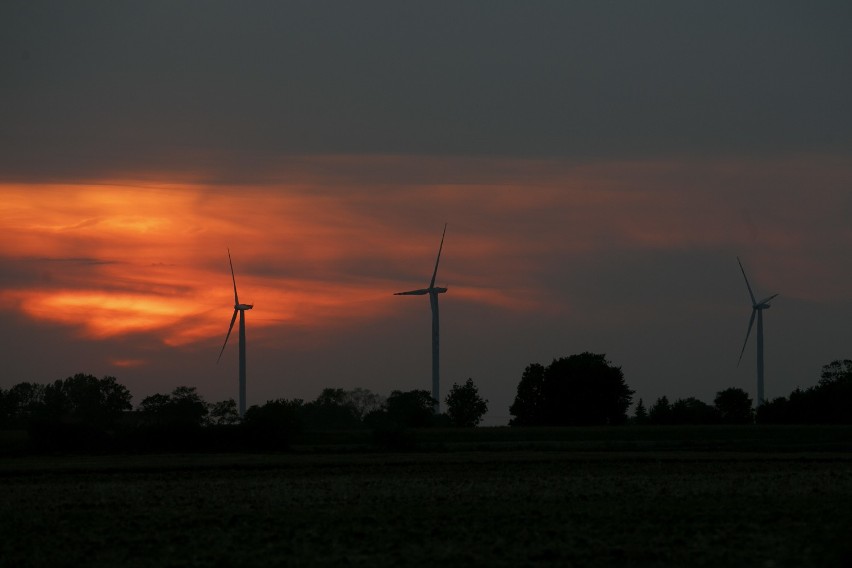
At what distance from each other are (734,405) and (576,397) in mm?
22648

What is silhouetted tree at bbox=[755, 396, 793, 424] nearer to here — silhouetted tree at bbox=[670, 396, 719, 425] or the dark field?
silhouetted tree at bbox=[670, 396, 719, 425]

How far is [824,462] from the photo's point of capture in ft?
251

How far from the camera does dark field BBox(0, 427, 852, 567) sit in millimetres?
32531

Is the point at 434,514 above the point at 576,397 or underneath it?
underneath

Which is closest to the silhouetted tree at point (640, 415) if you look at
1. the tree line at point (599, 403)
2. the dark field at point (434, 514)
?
the tree line at point (599, 403)

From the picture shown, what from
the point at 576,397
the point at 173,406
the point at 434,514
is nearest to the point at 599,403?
the point at 576,397

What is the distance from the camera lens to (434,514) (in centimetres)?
4262

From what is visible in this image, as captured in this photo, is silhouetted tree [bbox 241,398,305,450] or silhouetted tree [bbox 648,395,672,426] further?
silhouetted tree [bbox 648,395,672,426]

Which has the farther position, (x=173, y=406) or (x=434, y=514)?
(x=173, y=406)

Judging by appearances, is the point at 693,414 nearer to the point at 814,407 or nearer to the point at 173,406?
the point at 814,407

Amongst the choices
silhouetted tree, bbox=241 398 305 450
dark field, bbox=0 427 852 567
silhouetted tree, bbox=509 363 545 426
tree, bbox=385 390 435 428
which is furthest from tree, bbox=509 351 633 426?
dark field, bbox=0 427 852 567

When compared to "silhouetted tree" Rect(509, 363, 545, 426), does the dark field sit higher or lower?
lower

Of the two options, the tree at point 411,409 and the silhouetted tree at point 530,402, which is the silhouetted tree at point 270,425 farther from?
the silhouetted tree at point 530,402

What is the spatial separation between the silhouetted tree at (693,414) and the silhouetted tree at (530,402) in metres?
18.8
